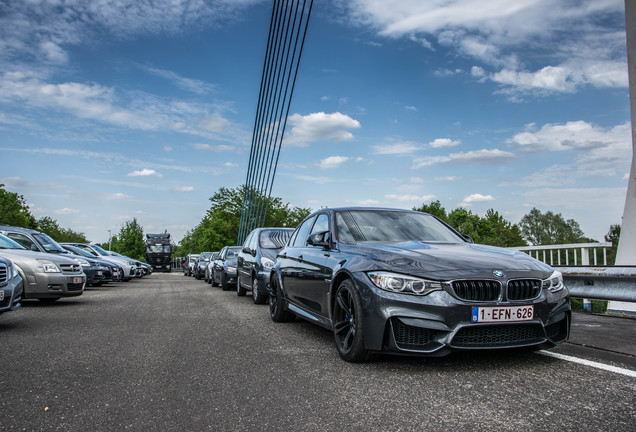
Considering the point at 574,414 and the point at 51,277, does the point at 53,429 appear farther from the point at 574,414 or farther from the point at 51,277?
the point at 51,277

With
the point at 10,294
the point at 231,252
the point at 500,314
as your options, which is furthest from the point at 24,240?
the point at 500,314

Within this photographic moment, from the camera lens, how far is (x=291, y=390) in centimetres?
374

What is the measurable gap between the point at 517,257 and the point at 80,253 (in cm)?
1786

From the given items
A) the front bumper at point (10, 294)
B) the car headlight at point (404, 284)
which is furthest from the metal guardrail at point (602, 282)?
the front bumper at point (10, 294)

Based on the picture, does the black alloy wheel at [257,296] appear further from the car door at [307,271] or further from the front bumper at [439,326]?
the front bumper at [439,326]

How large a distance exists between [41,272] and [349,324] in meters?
7.95

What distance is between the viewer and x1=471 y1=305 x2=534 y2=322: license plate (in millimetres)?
4016

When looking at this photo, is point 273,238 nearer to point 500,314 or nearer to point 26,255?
point 26,255

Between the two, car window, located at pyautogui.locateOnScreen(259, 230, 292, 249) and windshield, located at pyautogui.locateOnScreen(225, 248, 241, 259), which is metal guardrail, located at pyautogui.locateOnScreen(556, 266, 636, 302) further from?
windshield, located at pyautogui.locateOnScreen(225, 248, 241, 259)

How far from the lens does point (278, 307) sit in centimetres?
737

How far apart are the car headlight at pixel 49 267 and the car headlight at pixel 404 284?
839 centimetres

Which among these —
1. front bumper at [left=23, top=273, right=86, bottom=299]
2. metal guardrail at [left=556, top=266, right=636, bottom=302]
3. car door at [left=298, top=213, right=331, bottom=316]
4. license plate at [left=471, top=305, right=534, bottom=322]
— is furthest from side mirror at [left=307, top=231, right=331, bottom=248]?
front bumper at [left=23, top=273, right=86, bottom=299]

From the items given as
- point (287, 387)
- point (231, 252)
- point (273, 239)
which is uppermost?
point (273, 239)

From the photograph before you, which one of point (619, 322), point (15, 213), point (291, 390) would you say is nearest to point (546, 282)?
point (291, 390)
